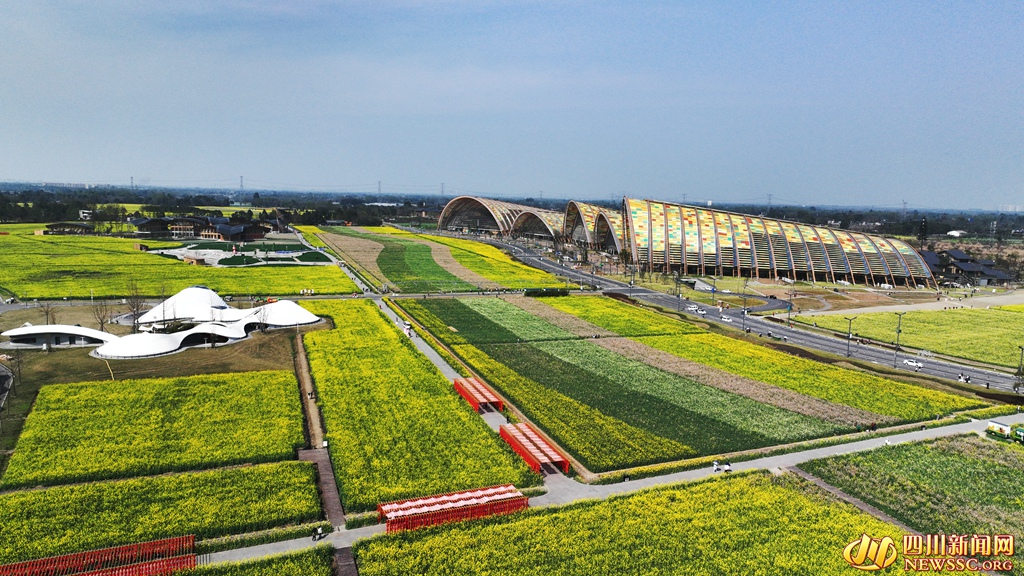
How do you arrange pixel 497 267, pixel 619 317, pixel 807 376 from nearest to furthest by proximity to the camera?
pixel 807 376 < pixel 619 317 < pixel 497 267

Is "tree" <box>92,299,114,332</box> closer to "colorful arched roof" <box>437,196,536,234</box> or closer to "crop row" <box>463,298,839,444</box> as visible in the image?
"crop row" <box>463,298,839,444</box>

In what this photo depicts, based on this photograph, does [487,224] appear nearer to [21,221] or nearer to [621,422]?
[21,221]

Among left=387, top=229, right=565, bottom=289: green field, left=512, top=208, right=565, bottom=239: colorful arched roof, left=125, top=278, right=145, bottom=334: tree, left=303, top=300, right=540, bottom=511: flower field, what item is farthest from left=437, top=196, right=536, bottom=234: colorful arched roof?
left=303, top=300, right=540, bottom=511: flower field

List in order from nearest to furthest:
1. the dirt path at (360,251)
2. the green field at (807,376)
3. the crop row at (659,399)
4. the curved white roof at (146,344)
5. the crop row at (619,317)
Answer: the crop row at (659,399) → the green field at (807,376) → the curved white roof at (146,344) → the crop row at (619,317) → the dirt path at (360,251)

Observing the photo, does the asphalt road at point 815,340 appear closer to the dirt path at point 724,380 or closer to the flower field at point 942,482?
the dirt path at point 724,380

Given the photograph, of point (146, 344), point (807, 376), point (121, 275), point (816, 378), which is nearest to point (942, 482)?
point (816, 378)

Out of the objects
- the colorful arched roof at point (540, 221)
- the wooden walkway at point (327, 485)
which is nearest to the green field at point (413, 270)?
the colorful arched roof at point (540, 221)

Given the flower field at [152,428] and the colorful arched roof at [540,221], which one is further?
the colorful arched roof at [540,221]

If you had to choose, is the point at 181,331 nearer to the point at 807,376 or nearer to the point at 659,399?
the point at 659,399
